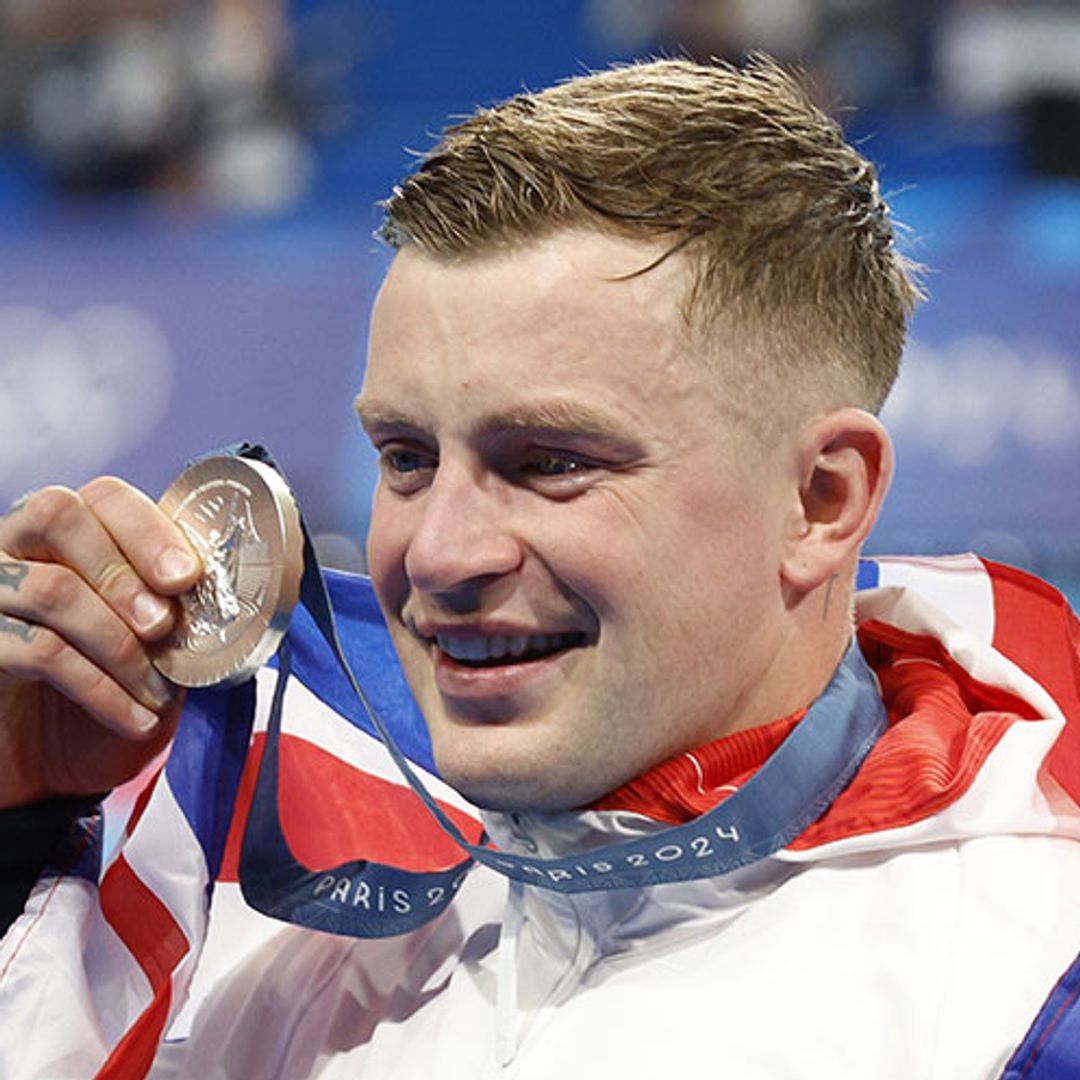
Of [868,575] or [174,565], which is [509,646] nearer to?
[174,565]

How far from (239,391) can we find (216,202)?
101cm

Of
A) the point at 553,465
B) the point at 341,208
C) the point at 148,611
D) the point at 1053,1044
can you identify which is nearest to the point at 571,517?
the point at 553,465

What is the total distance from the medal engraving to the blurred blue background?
288 centimetres

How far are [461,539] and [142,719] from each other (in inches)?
14.8

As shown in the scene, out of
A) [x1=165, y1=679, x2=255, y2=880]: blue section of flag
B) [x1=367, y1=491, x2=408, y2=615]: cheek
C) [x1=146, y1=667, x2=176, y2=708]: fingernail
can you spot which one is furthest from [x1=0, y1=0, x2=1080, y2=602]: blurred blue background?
[x1=367, y1=491, x2=408, y2=615]: cheek

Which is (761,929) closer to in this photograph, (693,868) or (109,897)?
(693,868)

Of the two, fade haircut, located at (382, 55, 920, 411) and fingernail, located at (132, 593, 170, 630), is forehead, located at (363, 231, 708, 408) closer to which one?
fade haircut, located at (382, 55, 920, 411)

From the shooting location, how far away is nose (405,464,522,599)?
1.36 metres

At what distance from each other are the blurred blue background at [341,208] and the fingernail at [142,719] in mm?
2848

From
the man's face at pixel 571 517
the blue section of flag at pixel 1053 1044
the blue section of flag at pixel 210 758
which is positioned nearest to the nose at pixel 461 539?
the man's face at pixel 571 517

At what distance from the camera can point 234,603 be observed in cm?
152

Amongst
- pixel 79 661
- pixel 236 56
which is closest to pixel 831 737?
pixel 79 661

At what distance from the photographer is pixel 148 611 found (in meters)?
1.52

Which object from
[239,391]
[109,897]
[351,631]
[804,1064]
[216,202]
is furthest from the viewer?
[216,202]
